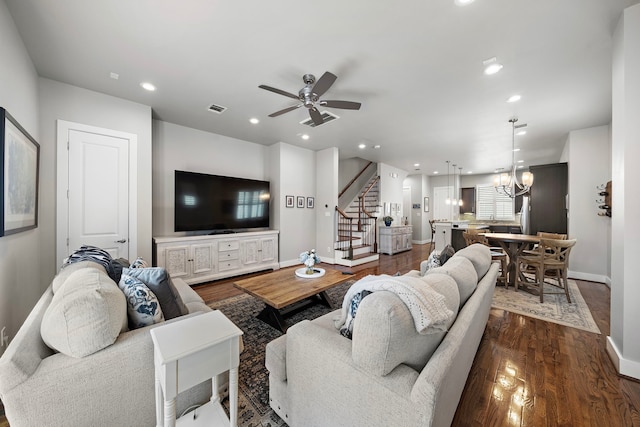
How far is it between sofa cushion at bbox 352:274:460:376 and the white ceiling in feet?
7.03

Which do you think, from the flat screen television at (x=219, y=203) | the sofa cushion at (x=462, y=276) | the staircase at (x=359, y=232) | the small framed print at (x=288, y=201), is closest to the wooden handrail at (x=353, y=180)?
the staircase at (x=359, y=232)

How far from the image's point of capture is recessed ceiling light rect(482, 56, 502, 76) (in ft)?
7.95

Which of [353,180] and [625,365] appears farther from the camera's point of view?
[353,180]

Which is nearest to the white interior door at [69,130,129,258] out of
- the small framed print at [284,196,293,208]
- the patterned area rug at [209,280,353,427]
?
the patterned area rug at [209,280,353,427]

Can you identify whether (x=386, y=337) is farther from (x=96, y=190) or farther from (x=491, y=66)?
(x=96, y=190)

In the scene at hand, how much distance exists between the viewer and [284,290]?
2486mm

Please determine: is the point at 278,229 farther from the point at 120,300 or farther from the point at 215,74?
the point at 120,300

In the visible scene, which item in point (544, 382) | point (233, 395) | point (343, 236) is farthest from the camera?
point (343, 236)

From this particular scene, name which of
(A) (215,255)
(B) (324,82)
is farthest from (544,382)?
(A) (215,255)

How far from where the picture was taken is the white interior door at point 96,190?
286 cm

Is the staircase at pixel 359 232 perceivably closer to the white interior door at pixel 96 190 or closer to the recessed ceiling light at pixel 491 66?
the recessed ceiling light at pixel 491 66

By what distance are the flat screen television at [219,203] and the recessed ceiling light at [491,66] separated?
415cm

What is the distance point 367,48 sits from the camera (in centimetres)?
227

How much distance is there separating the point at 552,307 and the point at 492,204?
7.19 m
